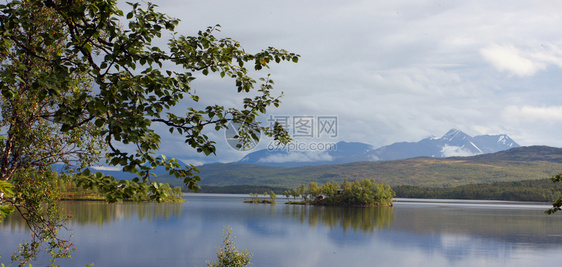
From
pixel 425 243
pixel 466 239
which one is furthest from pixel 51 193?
pixel 466 239

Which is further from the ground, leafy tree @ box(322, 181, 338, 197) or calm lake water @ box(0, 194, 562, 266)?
leafy tree @ box(322, 181, 338, 197)

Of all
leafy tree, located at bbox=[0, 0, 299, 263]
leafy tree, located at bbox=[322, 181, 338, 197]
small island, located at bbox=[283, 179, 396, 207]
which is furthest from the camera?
leafy tree, located at bbox=[322, 181, 338, 197]

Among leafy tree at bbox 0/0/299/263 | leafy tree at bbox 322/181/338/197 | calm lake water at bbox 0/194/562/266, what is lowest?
calm lake water at bbox 0/194/562/266

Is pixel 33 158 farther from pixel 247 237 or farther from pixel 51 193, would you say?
pixel 247 237

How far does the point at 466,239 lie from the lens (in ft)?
255

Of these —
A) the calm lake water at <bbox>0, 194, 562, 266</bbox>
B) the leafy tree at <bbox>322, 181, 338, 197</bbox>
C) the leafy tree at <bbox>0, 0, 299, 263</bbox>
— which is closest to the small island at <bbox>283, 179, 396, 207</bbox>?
the leafy tree at <bbox>322, 181, 338, 197</bbox>

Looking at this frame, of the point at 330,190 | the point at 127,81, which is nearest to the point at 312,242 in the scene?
the point at 127,81

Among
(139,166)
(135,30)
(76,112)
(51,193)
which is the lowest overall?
(51,193)

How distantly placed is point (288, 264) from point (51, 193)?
145 feet

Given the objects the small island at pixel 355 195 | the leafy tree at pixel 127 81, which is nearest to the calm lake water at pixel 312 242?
the leafy tree at pixel 127 81

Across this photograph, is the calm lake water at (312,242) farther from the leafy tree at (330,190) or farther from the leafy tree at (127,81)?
the leafy tree at (330,190)

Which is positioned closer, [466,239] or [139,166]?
[139,166]

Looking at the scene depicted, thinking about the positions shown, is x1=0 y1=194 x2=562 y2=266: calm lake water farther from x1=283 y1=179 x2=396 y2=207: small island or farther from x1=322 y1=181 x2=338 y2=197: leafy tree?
x1=322 y1=181 x2=338 y2=197: leafy tree

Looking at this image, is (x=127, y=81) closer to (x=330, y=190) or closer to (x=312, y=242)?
(x=312, y=242)
